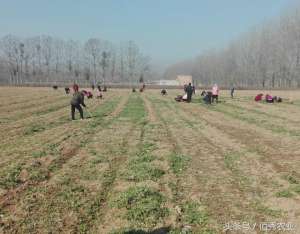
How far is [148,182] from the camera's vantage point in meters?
7.02

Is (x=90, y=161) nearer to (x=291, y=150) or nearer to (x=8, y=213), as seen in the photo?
(x=8, y=213)

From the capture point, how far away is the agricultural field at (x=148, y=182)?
16.8 ft

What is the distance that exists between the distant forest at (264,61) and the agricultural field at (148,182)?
8633 centimetres

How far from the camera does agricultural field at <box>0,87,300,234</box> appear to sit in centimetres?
512

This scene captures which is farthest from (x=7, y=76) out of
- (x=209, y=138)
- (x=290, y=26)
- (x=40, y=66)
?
(x=209, y=138)

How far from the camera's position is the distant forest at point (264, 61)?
93562mm

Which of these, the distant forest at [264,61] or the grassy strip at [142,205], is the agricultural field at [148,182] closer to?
the grassy strip at [142,205]

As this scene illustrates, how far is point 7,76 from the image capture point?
132 meters

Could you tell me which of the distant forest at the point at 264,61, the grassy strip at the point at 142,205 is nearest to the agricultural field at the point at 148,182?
the grassy strip at the point at 142,205

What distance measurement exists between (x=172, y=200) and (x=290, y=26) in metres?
98.9

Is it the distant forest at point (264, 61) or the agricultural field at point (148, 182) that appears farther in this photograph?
the distant forest at point (264, 61)

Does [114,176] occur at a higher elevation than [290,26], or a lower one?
lower

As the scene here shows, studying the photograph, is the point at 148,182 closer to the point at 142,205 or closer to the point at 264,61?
the point at 142,205

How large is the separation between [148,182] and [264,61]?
105 m
